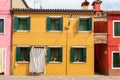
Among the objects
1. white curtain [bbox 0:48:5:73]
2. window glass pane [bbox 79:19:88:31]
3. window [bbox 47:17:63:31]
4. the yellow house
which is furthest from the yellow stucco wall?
white curtain [bbox 0:48:5:73]

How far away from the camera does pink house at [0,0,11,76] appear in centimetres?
2725

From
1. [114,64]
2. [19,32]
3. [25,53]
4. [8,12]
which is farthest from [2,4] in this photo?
[114,64]

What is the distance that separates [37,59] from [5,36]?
379 centimetres

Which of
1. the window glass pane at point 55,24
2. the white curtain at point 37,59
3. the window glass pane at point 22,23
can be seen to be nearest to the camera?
the white curtain at point 37,59

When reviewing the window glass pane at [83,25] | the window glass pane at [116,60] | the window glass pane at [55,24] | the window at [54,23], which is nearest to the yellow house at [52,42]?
the window at [54,23]

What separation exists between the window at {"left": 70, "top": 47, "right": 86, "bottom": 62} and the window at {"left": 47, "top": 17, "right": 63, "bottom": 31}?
2.46m

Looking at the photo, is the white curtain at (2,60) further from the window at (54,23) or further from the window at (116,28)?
the window at (116,28)

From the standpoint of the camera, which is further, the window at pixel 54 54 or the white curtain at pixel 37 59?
the window at pixel 54 54

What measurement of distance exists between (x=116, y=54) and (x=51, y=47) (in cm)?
631

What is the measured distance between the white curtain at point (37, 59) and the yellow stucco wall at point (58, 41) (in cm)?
50

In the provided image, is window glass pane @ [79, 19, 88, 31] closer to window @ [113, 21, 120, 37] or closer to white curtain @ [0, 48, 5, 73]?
window @ [113, 21, 120, 37]

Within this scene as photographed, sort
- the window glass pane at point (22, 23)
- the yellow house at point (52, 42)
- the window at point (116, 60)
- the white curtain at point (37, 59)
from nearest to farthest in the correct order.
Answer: the white curtain at point (37, 59) < the yellow house at point (52, 42) < the window at point (116, 60) < the window glass pane at point (22, 23)

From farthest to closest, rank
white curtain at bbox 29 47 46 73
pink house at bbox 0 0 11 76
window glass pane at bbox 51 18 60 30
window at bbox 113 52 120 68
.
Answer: window glass pane at bbox 51 18 60 30
window at bbox 113 52 120 68
pink house at bbox 0 0 11 76
white curtain at bbox 29 47 46 73

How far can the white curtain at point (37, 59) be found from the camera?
27.1 metres
